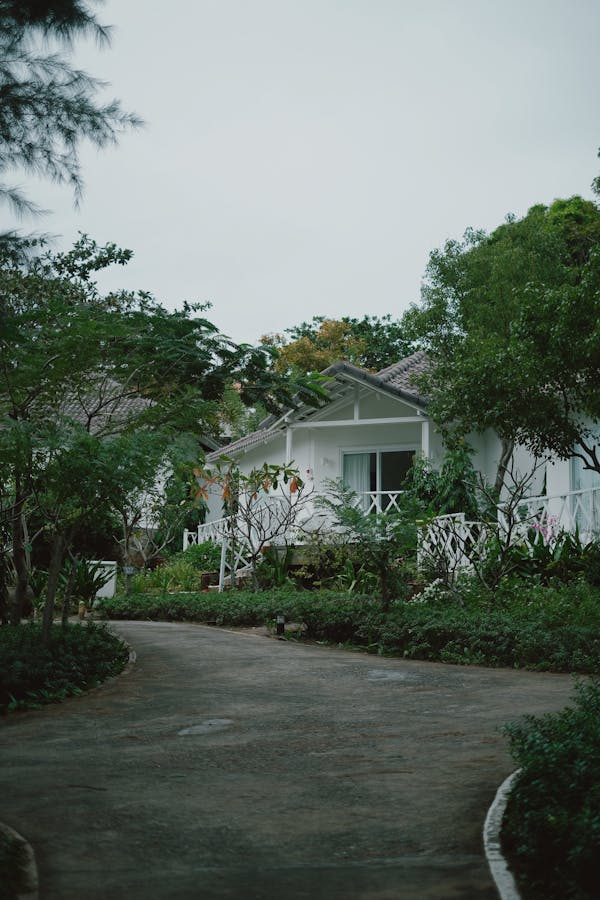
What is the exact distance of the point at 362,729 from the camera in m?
6.76

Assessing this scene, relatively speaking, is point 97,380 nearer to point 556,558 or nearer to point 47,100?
point 47,100

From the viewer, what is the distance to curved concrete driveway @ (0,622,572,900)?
3.83 meters

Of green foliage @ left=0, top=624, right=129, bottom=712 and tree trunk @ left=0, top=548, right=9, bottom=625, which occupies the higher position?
tree trunk @ left=0, top=548, right=9, bottom=625

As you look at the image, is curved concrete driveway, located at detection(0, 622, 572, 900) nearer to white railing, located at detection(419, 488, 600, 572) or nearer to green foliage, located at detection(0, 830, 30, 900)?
green foliage, located at detection(0, 830, 30, 900)

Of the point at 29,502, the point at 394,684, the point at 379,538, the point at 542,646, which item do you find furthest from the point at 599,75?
the point at 29,502

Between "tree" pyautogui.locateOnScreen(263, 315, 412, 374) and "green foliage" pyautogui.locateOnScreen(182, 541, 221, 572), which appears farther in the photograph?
"tree" pyautogui.locateOnScreen(263, 315, 412, 374)

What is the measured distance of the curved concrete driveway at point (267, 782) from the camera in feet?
12.6

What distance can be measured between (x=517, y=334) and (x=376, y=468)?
1019 cm

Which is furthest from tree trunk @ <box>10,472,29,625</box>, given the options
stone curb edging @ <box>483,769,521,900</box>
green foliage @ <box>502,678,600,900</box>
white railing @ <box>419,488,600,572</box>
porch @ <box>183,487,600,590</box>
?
green foliage @ <box>502,678,600,900</box>

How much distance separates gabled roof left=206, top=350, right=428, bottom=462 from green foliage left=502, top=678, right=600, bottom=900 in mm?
13069

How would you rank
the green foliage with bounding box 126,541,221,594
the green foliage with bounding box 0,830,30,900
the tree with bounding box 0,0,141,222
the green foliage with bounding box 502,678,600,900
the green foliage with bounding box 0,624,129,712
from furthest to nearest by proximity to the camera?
the green foliage with bounding box 126,541,221,594
the green foliage with bounding box 0,624,129,712
the tree with bounding box 0,0,141,222
the green foliage with bounding box 0,830,30,900
the green foliage with bounding box 502,678,600,900

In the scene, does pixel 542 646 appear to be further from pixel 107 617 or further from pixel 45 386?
pixel 107 617

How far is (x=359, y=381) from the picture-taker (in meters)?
20.0

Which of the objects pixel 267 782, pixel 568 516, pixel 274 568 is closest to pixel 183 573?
pixel 274 568
